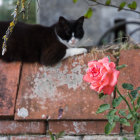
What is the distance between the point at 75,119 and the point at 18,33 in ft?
2.88

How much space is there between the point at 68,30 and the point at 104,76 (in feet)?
4.12

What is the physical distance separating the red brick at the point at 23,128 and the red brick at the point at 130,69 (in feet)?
1.42

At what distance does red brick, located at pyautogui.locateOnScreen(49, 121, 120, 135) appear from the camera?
1430 millimetres

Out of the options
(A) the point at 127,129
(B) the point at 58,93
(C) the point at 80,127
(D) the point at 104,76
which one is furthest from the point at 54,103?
(D) the point at 104,76

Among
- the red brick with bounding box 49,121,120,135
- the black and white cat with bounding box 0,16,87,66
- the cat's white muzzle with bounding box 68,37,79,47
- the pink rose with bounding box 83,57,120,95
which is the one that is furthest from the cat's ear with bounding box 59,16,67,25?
the pink rose with bounding box 83,57,120,95

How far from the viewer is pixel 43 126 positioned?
147 centimetres

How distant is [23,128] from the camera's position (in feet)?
4.81

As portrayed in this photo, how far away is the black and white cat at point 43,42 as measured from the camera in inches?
71.9

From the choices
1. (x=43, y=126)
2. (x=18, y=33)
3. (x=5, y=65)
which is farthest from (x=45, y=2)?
(x=43, y=126)

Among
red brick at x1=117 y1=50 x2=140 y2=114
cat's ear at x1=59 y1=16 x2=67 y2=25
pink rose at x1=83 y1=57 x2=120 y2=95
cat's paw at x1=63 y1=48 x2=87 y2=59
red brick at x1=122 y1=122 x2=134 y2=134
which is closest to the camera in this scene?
pink rose at x1=83 y1=57 x2=120 y2=95

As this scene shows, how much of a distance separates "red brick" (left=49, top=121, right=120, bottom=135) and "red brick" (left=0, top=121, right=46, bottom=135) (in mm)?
53

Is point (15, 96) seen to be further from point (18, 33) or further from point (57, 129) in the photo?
point (18, 33)

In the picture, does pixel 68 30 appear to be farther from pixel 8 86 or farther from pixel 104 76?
pixel 104 76

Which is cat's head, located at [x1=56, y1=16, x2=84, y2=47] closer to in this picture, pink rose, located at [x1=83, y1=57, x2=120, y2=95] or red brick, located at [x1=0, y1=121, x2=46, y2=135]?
red brick, located at [x1=0, y1=121, x2=46, y2=135]
